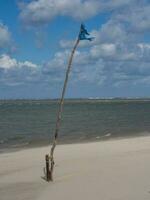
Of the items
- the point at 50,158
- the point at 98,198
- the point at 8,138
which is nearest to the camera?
the point at 98,198

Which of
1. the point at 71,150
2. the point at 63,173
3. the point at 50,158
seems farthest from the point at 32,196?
the point at 71,150

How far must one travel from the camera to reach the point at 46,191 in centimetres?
1460

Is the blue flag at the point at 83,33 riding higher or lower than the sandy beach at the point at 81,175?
higher

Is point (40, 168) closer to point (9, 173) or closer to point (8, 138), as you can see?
point (9, 173)

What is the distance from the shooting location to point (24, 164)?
800 inches

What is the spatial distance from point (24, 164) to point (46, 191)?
5.87 metres

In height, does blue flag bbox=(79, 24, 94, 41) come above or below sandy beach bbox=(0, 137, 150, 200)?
above

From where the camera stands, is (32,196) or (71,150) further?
(71,150)

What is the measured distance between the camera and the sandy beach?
45.9 feet

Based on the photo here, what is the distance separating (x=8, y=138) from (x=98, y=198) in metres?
22.3

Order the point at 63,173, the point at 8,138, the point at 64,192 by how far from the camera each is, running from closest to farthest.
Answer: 1. the point at 64,192
2. the point at 63,173
3. the point at 8,138

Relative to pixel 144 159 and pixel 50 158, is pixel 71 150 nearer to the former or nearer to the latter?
pixel 144 159

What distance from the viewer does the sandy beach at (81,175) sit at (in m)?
14.0

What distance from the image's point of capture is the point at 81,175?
659 inches
